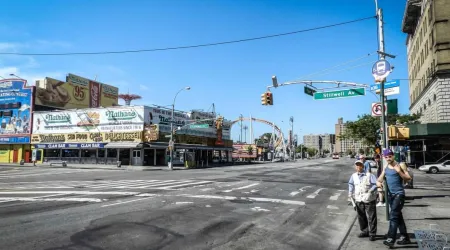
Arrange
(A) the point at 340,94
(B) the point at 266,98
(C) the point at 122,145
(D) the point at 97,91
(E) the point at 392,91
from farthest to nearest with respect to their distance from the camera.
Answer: (D) the point at 97,91
(C) the point at 122,145
(B) the point at 266,98
(A) the point at 340,94
(E) the point at 392,91

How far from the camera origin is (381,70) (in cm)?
1038

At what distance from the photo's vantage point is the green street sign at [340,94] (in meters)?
20.3

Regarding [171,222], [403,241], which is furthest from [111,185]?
[403,241]

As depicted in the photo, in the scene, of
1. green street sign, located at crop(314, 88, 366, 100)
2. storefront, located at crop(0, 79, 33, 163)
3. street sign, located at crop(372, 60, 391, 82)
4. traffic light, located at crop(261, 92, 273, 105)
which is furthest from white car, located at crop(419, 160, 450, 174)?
storefront, located at crop(0, 79, 33, 163)

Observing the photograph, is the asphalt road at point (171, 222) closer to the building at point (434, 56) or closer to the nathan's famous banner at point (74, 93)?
the building at point (434, 56)

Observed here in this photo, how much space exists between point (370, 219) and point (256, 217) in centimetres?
346

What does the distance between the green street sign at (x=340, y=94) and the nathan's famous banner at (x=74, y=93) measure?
5130 cm

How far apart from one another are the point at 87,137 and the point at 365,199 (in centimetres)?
4830

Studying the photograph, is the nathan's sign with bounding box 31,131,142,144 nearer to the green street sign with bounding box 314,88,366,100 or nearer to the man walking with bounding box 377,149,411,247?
the green street sign with bounding box 314,88,366,100

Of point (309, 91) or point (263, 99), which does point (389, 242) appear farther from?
point (263, 99)

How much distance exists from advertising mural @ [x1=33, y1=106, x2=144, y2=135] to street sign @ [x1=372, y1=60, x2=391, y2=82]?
38.2 metres

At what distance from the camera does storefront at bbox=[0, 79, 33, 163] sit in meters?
55.6

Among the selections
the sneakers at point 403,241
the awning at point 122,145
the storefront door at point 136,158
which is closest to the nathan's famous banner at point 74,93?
the awning at point 122,145

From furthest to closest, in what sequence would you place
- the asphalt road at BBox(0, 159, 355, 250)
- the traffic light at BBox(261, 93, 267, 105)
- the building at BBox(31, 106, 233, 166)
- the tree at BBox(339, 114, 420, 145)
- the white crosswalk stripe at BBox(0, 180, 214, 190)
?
the tree at BBox(339, 114, 420, 145)
the building at BBox(31, 106, 233, 166)
the traffic light at BBox(261, 93, 267, 105)
the white crosswalk stripe at BBox(0, 180, 214, 190)
the asphalt road at BBox(0, 159, 355, 250)
